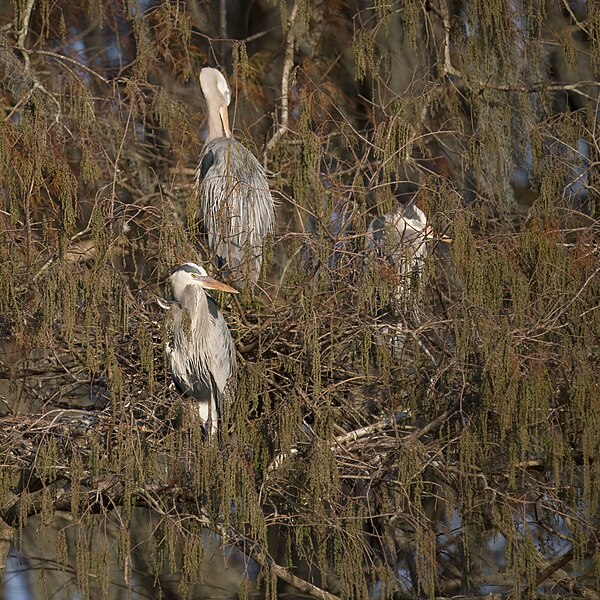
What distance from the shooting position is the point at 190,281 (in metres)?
4.54

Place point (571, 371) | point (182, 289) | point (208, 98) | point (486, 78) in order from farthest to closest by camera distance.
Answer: point (208, 98) → point (486, 78) → point (182, 289) → point (571, 371)

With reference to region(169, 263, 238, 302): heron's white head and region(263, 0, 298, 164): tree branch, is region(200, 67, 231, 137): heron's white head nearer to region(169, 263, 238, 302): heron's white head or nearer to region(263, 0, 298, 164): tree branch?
region(263, 0, 298, 164): tree branch

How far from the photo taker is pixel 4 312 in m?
3.92

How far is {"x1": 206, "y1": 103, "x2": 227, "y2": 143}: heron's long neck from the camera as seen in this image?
6.06m

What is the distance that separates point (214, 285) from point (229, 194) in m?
0.59

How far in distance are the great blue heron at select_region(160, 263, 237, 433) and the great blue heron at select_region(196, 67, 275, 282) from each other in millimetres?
138

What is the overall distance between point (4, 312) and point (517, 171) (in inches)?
117

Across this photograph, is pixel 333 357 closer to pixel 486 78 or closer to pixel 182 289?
pixel 182 289

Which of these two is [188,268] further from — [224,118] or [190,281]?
[224,118]

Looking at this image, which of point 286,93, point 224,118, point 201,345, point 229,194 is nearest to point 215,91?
point 224,118

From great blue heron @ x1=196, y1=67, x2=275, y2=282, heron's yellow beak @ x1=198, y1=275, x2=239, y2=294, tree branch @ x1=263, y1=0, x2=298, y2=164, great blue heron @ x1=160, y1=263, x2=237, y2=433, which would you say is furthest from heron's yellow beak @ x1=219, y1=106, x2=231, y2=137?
heron's yellow beak @ x1=198, y1=275, x2=239, y2=294

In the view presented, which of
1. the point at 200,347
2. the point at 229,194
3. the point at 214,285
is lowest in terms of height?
the point at 200,347

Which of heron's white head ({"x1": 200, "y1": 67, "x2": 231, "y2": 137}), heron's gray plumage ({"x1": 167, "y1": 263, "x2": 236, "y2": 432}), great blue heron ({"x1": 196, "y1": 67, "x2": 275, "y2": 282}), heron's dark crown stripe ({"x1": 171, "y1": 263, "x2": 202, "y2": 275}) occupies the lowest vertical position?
heron's gray plumage ({"x1": 167, "y1": 263, "x2": 236, "y2": 432})

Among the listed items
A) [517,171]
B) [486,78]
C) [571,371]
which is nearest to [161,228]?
[571,371]
